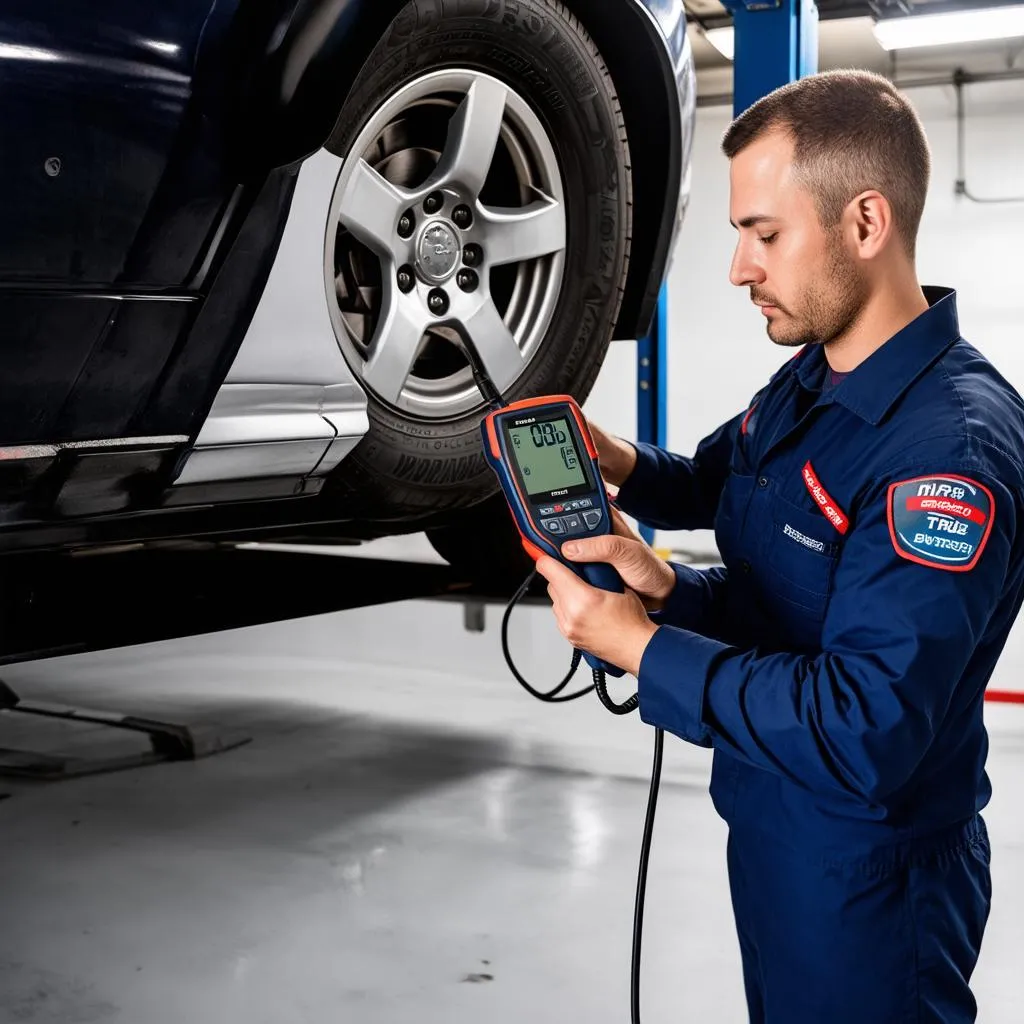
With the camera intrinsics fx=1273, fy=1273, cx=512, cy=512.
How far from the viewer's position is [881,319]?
1139mm

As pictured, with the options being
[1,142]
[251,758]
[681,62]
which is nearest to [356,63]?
[1,142]

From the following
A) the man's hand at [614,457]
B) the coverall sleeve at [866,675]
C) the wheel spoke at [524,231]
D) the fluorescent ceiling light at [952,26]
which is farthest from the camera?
the fluorescent ceiling light at [952,26]

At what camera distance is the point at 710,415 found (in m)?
9.47

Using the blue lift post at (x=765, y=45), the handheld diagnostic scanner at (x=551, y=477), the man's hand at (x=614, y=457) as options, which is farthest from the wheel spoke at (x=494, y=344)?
the blue lift post at (x=765, y=45)

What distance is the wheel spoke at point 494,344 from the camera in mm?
1773

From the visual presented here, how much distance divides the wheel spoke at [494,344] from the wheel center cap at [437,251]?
3.0 inches

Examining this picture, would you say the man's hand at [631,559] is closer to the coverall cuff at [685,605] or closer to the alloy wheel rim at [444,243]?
the coverall cuff at [685,605]

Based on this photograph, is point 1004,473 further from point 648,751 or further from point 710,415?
point 710,415

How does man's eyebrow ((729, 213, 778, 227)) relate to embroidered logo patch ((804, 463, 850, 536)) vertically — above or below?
above

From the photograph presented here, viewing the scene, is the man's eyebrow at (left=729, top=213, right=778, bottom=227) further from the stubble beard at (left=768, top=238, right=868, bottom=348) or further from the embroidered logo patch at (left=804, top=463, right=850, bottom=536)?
the embroidered logo patch at (left=804, top=463, right=850, bottom=536)

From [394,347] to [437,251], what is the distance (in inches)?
5.8

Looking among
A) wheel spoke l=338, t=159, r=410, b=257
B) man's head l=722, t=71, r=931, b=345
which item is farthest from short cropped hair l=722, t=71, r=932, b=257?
wheel spoke l=338, t=159, r=410, b=257

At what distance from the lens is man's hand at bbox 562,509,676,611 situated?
3.79 ft

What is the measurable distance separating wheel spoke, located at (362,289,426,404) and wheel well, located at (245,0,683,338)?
29cm
